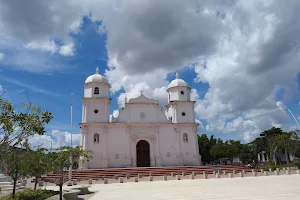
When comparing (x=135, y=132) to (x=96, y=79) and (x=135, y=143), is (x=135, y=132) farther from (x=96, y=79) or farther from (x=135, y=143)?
(x=96, y=79)

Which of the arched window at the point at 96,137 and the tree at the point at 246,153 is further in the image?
the tree at the point at 246,153

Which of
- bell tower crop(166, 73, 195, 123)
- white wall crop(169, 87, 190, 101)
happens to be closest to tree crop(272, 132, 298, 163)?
bell tower crop(166, 73, 195, 123)

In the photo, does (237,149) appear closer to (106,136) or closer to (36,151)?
(106,136)

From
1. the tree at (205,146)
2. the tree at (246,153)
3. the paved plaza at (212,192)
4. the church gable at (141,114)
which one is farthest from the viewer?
the tree at (205,146)

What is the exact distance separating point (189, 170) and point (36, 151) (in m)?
19.1

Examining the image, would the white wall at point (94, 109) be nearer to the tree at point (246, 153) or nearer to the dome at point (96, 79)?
the dome at point (96, 79)

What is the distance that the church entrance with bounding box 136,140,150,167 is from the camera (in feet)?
107

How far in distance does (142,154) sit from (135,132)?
2.91 m

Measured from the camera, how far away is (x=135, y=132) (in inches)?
1294

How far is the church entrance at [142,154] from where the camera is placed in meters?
32.6

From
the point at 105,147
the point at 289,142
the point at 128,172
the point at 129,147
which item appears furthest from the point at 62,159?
the point at 289,142

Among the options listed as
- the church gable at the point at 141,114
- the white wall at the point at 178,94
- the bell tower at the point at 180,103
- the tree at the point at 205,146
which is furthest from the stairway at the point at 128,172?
the tree at the point at 205,146

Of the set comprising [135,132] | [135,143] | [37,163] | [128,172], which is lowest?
[128,172]

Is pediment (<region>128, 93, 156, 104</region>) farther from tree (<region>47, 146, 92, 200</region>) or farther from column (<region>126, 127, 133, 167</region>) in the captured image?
tree (<region>47, 146, 92, 200</region>)
